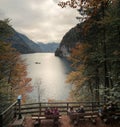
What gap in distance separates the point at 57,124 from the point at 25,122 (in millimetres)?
2127

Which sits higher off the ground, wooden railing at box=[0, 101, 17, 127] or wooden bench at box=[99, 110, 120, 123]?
wooden railing at box=[0, 101, 17, 127]

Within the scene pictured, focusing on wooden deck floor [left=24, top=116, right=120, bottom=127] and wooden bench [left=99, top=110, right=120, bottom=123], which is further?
wooden bench [left=99, top=110, right=120, bottom=123]

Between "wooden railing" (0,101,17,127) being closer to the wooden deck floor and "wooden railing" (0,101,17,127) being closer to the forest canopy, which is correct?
the wooden deck floor

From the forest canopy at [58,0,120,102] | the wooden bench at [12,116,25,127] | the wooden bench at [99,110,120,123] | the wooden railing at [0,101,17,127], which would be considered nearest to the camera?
the wooden railing at [0,101,17,127]

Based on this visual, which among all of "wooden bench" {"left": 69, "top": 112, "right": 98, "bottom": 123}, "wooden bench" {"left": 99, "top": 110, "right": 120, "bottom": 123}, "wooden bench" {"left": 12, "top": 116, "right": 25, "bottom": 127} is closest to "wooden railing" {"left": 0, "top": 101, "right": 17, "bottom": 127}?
"wooden bench" {"left": 12, "top": 116, "right": 25, "bottom": 127}

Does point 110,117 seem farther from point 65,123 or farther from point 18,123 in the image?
point 18,123

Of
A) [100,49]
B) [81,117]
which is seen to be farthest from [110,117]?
[100,49]

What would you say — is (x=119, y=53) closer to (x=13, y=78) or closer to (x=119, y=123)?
(x=119, y=123)

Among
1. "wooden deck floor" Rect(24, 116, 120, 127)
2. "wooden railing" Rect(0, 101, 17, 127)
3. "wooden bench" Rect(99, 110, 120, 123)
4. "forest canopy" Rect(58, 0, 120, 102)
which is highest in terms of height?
"forest canopy" Rect(58, 0, 120, 102)

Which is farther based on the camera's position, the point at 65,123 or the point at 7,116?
the point at 65,123

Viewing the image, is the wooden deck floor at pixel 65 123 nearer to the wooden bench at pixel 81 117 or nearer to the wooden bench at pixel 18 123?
the wooden bench at pixel 81 117

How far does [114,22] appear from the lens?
18000 millimetres

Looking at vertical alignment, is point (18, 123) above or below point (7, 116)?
below

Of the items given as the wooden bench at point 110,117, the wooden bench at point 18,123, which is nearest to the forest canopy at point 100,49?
the wooden bench at point 110,117
